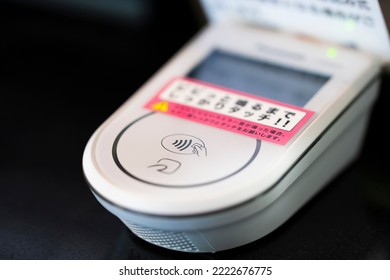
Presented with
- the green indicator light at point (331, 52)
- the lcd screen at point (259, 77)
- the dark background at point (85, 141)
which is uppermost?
the green indicator light at point (331, 52)

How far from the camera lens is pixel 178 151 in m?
0.64

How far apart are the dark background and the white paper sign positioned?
0.09 m

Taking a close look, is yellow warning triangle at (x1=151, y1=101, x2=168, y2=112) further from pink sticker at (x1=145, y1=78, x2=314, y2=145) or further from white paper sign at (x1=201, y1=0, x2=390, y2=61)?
white paper sign at (x1=201, y1=0, x2=390, y2=61)

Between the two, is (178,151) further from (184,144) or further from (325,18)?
(325,18)

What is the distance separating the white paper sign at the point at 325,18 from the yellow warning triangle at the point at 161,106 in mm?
173

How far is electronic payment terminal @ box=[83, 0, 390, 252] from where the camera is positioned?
590mm

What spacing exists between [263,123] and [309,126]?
0.15ft

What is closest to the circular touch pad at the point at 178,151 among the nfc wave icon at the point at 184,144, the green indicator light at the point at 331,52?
Answer: the nfc wave icon at the point at 184,144

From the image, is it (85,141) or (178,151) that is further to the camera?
(85,141)

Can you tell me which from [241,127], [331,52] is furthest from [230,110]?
[331,52]

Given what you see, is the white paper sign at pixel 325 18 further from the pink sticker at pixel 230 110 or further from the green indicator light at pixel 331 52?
the pink sticker at pixel 230 110

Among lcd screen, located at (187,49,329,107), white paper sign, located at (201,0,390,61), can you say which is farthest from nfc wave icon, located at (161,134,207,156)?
white paper sign, located at (201,0,390,61)

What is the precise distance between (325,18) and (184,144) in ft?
0.73

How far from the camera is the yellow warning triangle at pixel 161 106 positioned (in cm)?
69
